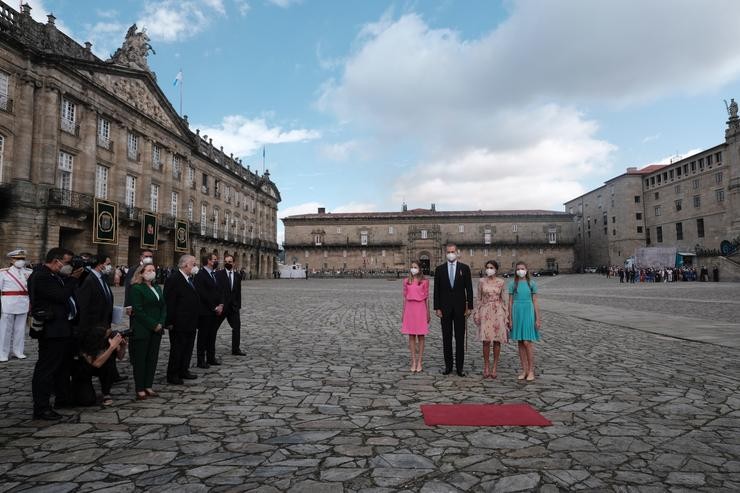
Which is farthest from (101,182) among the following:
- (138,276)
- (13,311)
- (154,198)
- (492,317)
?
(492,317)

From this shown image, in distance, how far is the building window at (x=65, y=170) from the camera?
22.8 meters

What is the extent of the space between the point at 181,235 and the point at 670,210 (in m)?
51.1

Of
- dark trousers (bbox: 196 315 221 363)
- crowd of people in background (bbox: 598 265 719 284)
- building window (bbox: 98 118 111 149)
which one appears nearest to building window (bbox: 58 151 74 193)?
building window (bbox: 98 118 111 149)

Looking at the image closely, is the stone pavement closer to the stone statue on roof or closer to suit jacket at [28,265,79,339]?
suit jacket at [28,265,79,339]

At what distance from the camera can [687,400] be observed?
175 inches

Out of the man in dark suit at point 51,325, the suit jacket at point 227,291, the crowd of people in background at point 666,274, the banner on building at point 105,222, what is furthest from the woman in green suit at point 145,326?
the crowd of people in background at point 666,274

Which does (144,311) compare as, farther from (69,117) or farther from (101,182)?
(101,182)

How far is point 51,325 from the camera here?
13.2 ft

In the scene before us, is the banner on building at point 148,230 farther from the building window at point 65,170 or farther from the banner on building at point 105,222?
the building window at point 65,170

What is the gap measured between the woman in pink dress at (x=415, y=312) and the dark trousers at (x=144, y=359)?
306 cm

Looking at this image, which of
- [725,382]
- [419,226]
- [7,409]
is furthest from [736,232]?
[7,409]


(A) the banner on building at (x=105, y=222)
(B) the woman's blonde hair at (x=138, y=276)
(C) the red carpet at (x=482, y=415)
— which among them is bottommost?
(C) the red carpet at (x=482, y=415)

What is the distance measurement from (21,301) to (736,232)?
5042cm

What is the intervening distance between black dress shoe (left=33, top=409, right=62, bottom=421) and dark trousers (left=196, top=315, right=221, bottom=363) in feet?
7.10
